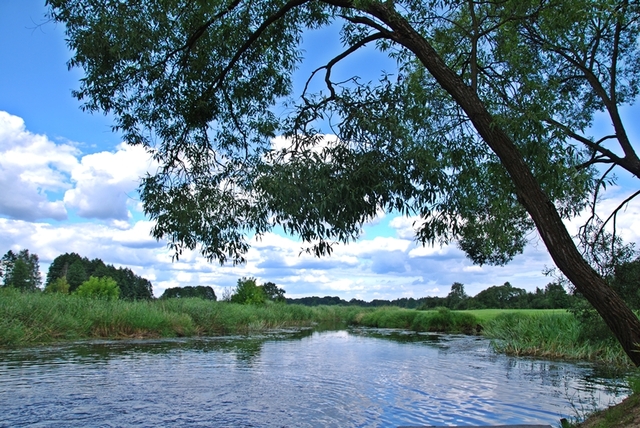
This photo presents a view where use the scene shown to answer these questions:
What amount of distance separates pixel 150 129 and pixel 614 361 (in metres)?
15.1

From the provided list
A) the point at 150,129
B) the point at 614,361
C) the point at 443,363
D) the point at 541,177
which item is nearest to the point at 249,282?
the point at 443,363

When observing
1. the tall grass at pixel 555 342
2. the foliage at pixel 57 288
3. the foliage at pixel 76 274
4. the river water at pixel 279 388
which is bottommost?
the river water at pixel 279 388

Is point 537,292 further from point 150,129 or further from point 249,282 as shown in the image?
point 150,129

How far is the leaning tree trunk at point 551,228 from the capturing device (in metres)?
5.89

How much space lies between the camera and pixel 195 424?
767cm

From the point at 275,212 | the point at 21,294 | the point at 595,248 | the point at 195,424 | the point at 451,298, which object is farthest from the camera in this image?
the point at 451,298

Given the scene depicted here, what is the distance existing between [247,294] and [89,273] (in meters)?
40.2

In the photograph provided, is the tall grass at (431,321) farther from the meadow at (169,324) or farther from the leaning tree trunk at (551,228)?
the leaning tree trunk at (551,228)

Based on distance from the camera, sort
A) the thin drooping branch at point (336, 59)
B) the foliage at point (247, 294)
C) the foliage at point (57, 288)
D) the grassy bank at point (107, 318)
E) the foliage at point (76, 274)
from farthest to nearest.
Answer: the foliage at point (76, 274) < the foliage at point (247, 294) < the foliage at point (57, 288) < the grassy bank at point (107, 318) < the thin drooping branch at point (336, 59)

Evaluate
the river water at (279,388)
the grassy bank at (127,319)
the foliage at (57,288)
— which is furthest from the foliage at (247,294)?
the river water at (279,388)

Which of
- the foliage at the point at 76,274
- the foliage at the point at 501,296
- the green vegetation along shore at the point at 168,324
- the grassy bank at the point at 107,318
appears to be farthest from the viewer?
the foliage at the point at 76,274

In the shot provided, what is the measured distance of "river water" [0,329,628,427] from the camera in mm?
8188

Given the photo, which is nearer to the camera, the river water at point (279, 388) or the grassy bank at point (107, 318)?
the river water at point (279, 388)

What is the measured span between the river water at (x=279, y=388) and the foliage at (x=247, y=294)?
21478 mm
